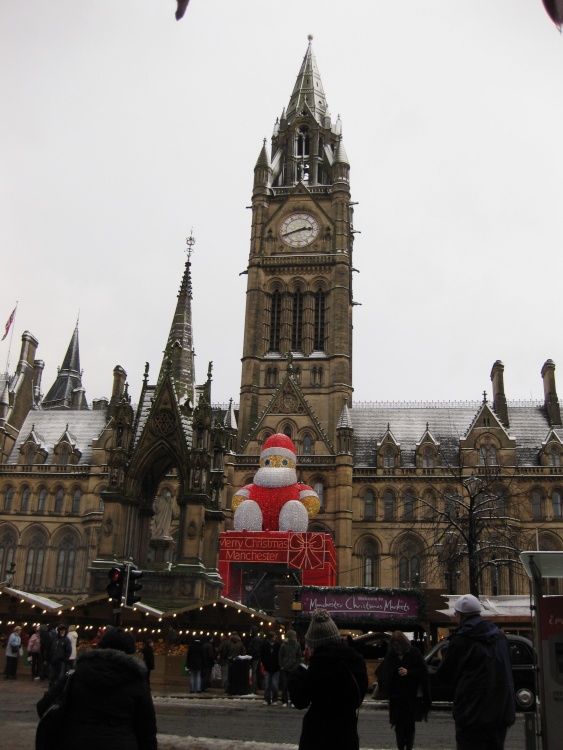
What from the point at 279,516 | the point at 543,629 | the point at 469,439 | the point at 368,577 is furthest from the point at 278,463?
the point at 543,629

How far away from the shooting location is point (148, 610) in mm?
23828

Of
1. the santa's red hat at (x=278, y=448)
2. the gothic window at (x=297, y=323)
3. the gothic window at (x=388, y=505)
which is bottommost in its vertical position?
the gothic window at (x=388, y=505)

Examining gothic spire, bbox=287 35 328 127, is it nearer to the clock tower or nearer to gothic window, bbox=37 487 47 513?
the clock tower

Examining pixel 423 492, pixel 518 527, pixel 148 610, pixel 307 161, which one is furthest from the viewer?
pixel 307 161

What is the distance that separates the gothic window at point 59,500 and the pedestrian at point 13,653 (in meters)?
35.7

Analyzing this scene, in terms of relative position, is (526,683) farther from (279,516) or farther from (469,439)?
(469,439)

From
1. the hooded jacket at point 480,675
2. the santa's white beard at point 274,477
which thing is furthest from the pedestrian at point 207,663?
the santa's white beard at point 274,477

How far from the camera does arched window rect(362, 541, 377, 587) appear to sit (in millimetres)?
54156

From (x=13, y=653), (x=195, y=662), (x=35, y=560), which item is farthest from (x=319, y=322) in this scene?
(x=195, y=662)

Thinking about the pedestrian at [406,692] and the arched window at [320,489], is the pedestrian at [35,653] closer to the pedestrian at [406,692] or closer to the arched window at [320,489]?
the pedestrian at [406,692]

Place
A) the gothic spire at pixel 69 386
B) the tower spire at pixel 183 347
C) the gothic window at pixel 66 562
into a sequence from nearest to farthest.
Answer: the tower spire at pixel 183 347, the gothic window at pixel 66 562, the gothic spire at pixel 69 386

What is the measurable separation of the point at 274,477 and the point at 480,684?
36184 millimetres

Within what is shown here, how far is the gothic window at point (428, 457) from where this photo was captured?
5778 cm

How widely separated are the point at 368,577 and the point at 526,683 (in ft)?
121
